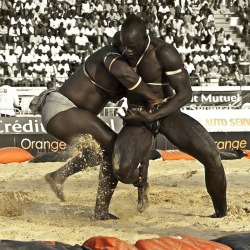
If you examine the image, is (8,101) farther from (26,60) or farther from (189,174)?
(189,174)

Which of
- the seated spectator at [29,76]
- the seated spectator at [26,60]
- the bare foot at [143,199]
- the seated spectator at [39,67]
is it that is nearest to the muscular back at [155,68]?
the bare foot at [143,199]

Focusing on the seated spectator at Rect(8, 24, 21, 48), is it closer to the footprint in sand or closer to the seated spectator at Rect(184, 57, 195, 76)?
the seated spectator at Rect(184, 57, 195, 76)

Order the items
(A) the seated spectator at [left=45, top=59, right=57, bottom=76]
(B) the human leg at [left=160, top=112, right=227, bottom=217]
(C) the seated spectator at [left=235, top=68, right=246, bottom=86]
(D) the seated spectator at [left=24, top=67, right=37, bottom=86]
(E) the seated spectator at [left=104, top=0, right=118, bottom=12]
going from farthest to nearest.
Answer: (E) the seated spectator at [left=104, top=0, right=118, bottom=12], (C) the seated spectator at [left=235, top=68, right=246, bottom=86], (A) the seated spectator at [left=45, top=59, right=57, bottom=76], (D) the seated spectator at [left=24, top=67, right=37, bottom=86], (B) the human leg at [left=160, top=112, right=227, bottom=217]

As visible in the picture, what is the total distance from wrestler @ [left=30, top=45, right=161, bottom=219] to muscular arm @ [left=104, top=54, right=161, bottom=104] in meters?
0.01

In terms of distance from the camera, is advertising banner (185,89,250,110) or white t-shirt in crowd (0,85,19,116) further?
advertising banner (185,89,250,110)

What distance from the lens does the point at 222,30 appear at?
23.2m

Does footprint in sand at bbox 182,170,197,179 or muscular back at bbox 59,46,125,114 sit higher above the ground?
muscular back at bbox 59,46,125,114

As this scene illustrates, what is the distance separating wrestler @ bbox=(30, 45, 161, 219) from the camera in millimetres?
7145

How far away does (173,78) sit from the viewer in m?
6.88

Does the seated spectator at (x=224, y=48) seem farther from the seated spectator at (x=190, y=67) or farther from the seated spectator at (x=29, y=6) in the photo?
the seated spectator at (x=29, y=6)

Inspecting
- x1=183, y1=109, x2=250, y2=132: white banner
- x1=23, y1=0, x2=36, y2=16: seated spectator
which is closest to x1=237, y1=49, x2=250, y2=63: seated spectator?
x1=23, y1=0, x2=36, y2=16: seated spectator

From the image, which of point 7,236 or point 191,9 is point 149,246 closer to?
point 7,236

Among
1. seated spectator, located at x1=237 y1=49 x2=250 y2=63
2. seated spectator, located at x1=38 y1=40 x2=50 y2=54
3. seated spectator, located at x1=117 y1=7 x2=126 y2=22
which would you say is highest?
seated spectator, located at x1=117 y1=7 x2=126 y2=22

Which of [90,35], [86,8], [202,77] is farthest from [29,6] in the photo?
[202,77]
